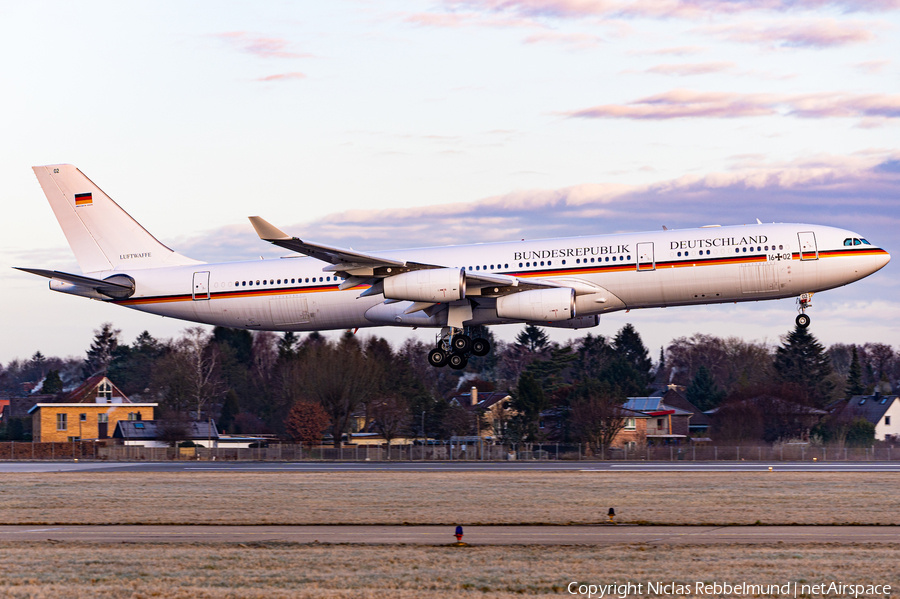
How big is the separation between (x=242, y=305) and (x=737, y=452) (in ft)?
124

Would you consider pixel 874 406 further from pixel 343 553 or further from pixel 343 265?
pixel 343 553

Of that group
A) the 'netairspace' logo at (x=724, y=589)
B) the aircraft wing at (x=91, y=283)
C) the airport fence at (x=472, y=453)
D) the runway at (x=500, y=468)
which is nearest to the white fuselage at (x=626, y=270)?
the aircraft wing at (x=91, y=283)

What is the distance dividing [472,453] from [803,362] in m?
60.3

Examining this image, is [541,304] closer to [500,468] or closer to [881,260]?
[881,260]

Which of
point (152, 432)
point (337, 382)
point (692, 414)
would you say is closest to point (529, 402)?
point (337, 382)

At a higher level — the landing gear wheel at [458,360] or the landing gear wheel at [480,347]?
the landing gear wheel at [480,347]

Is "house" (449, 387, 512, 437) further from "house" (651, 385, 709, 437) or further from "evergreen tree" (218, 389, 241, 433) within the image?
"evergreen tree" (218, 389, 241, 433)

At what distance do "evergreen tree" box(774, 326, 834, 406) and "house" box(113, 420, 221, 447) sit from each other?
64977mm

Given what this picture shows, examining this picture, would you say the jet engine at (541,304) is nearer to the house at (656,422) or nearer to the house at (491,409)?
the house at (656,422)

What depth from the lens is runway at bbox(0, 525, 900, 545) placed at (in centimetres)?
2483

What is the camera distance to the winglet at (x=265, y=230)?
36.7m

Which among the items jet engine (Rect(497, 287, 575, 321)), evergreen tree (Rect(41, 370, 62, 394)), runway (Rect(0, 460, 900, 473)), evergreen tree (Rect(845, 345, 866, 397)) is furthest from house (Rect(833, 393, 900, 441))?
evergreen tree (Rect(41, 370, 62, 394))

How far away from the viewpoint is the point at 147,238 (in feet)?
167

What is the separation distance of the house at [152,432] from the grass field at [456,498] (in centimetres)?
5430
